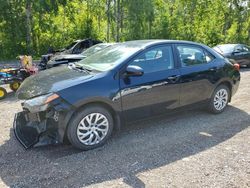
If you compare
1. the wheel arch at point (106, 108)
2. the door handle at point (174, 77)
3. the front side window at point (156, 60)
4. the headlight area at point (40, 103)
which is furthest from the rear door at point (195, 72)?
the headlight area at point (40, 103)

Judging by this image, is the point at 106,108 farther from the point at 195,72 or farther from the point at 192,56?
the point at 192,56

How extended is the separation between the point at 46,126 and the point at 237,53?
37.0ft

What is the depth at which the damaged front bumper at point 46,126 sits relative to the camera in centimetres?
386

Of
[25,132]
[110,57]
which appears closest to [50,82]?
[25,132]

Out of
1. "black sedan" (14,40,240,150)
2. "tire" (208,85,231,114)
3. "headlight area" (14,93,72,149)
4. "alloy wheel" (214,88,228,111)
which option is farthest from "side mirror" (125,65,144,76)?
"alloy wheel" (214,88,228,111)

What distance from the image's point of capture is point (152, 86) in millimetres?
4590

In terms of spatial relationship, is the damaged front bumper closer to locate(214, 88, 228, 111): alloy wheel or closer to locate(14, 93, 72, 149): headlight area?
locate(14, 93, 72, 149): headlight area

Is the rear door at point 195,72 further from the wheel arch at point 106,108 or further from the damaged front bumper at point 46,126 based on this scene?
the damaged front bumper at point 46,126

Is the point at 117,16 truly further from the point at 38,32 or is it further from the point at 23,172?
the point at 23,172

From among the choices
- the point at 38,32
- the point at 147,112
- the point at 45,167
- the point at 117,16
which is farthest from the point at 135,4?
the point at 45,167

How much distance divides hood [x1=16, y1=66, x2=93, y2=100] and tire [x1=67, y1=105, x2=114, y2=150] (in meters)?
0.47

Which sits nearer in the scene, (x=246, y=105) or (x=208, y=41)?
(x=246, y=105)

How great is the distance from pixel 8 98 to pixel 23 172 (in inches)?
168

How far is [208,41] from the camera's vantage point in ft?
79.3
